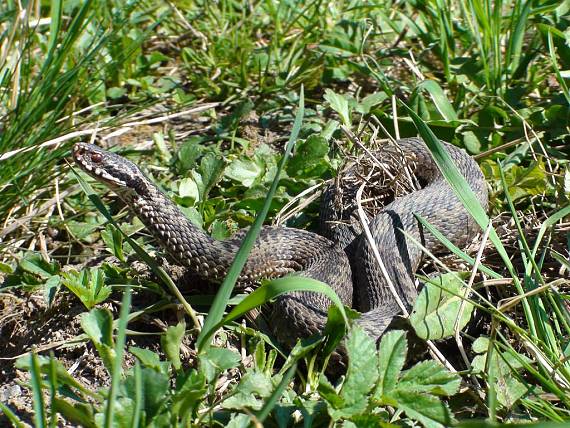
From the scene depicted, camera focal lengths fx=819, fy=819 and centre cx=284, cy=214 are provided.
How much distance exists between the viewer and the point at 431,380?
11.8 feet

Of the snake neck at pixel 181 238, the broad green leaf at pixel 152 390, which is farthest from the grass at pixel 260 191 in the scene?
the snake neck at pixel 181 238

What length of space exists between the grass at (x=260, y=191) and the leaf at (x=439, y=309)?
0.5 inches

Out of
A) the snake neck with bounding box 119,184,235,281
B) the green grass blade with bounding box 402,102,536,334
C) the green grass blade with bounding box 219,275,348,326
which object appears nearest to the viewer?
the green grass blade with bounding box 219,275,348,326

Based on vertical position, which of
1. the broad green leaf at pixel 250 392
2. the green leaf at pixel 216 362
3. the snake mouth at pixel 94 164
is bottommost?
the broad green leaf at pixel 250 392

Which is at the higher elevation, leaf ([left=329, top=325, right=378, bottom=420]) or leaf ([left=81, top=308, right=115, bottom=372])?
leaf ([left=81, top=308, right=115, bottom=372])

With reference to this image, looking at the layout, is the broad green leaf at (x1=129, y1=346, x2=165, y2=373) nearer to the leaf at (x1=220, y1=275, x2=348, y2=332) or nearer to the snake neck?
the leaf at (x1=220, y1=275, x2=348, y2=332)

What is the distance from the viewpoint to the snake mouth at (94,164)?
5.20 metres

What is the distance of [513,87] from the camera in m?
6.32

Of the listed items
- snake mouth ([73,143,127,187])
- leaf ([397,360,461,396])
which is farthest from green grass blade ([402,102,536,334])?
snake mouth ([73,143,127,187])

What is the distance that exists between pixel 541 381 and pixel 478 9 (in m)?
3.34

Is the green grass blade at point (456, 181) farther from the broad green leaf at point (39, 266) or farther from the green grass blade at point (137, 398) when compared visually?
the broad green leaf at point (39, 266)

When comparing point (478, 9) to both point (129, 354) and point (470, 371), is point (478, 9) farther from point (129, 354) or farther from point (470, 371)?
point (129, 354)

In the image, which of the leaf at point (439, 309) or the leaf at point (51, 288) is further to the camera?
A: the leaf at point (51, 288)

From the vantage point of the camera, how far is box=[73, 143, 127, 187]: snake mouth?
17.0ft
